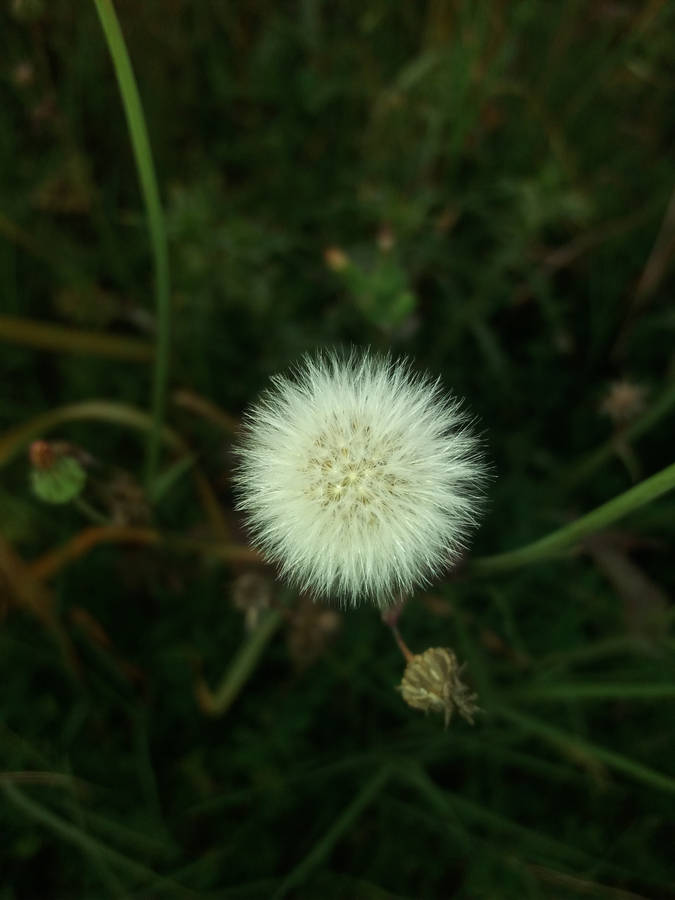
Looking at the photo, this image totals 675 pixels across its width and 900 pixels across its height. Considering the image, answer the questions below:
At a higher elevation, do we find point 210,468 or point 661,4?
point 661,4

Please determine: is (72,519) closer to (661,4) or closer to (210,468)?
(210,468)

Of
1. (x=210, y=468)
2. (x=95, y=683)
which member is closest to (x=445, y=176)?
(x=210, y=468)

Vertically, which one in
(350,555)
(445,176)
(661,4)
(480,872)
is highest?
(661,4)

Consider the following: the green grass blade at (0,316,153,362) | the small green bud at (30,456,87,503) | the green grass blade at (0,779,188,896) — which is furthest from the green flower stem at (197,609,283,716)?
the green grass blade at (0,316,153,362)

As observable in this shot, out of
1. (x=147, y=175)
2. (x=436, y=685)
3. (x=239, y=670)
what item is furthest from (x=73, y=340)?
(x=436, y=685)

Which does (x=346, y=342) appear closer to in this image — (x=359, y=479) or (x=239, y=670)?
(x=239, y=670)

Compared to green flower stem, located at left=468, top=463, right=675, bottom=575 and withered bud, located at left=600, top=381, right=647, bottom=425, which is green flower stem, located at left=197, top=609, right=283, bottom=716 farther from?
withered bud, located at left=600, top=381, right=647, bottom=425
